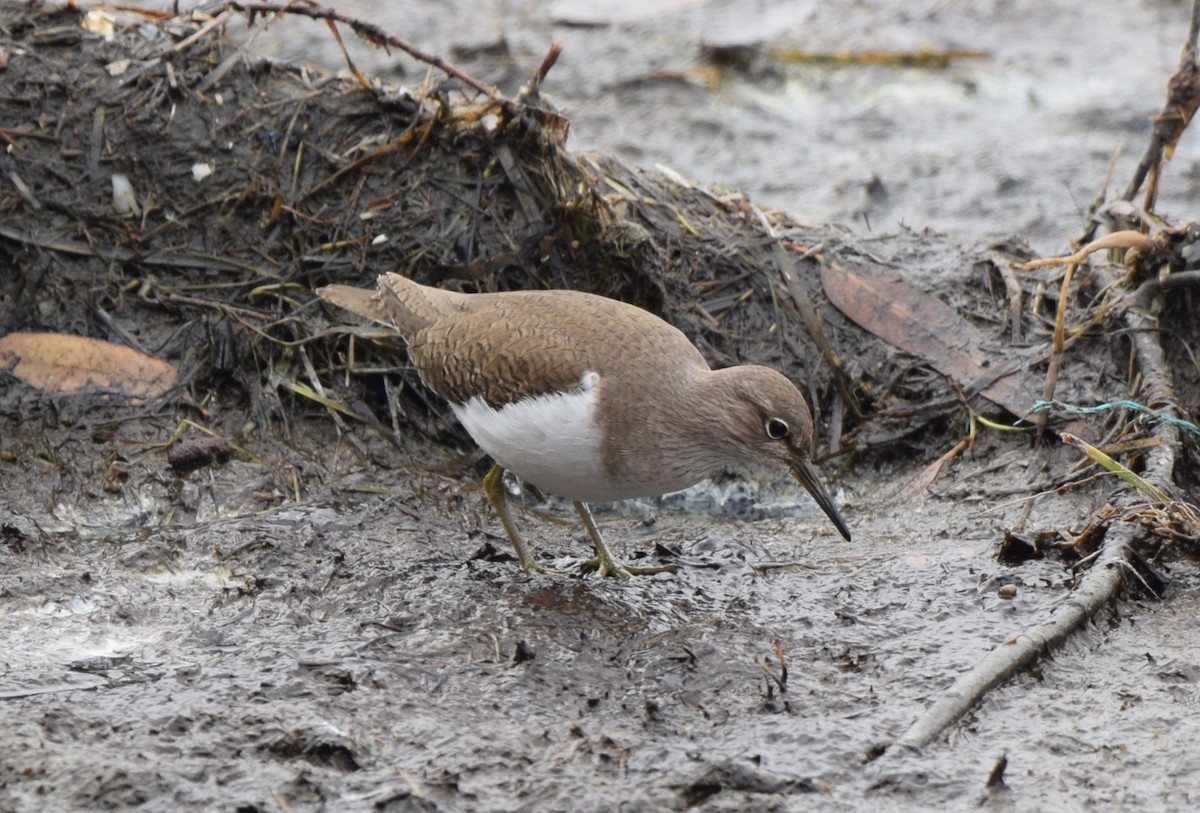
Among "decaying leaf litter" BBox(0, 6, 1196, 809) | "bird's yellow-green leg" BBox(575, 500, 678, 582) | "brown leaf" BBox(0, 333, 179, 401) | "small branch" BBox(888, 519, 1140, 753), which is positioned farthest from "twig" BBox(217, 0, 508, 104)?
"small branch" BBox(888, 519, 1140, 753)

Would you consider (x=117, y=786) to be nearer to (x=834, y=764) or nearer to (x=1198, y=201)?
(x=834, y=764)

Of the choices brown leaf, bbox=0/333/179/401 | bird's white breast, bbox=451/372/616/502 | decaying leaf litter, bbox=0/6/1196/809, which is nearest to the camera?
decaying leaf litter, bbox=0/6/1196/809

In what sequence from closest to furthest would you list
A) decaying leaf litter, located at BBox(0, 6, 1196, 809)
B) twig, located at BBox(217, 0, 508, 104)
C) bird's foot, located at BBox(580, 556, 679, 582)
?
1. decaying leaf litter, located at BBox(0, 6, 1196, 809)
2. bird's foot, located at BBox(580, 556, 679, 582)
3. twig, located at BBox(217, 0, 508, 104)

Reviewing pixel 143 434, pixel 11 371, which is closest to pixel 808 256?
pixel 143 434

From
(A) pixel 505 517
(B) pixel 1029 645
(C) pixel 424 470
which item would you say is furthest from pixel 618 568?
(B) pixel 1029 645

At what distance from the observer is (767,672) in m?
4.32

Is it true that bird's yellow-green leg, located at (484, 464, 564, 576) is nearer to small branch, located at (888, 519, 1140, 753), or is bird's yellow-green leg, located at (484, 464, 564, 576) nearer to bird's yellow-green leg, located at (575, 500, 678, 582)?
bird's yellow-green leg, located at (575, 500, 678, 582)

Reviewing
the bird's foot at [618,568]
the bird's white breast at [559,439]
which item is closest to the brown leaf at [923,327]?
the bird's foot at [618,568]

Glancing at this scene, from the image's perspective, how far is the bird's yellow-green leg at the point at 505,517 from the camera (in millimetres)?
5398

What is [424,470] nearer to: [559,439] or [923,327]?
[559,439]

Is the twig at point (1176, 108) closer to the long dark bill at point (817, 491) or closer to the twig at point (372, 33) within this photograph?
the long dark bill at point (817, 491)

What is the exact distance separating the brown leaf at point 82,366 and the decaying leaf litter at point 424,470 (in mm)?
97

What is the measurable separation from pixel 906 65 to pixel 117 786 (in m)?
9.07

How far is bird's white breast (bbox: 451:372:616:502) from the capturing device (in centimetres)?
503
